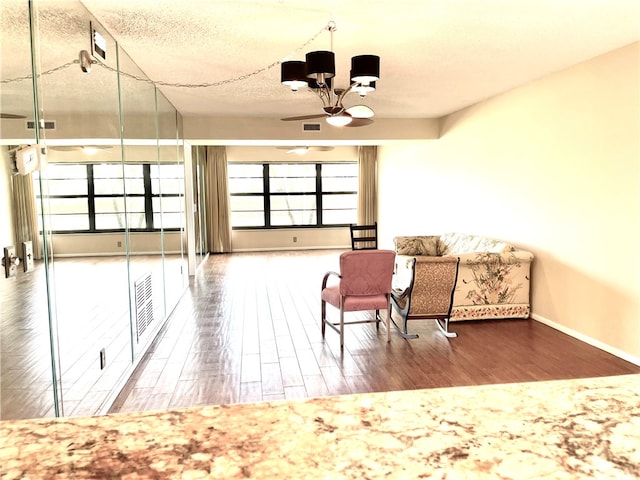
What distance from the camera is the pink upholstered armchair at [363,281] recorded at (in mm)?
4129

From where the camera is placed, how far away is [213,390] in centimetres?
339

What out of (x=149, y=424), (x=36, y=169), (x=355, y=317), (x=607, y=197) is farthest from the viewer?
(x=355, y=317)

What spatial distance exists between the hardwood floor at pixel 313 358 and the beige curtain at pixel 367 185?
5541 millimetres

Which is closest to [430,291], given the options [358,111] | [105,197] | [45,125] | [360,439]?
[358,111]

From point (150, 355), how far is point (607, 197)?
4.31m

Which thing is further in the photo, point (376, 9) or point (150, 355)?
point (150, 355)

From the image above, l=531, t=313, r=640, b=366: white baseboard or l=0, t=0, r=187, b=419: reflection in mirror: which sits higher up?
l=0, t=0, r=187, b=419: reflection in mirror

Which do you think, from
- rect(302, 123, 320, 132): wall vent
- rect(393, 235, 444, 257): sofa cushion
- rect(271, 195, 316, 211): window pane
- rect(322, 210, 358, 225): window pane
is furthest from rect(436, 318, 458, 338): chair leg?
rect(271, 195, 316, 211): window pane

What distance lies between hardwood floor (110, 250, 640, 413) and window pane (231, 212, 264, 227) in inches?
207

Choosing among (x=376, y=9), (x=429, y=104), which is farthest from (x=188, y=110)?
(x=376, y=9)

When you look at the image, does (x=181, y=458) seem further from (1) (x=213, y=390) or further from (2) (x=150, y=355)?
(2) (x=150, y=355)

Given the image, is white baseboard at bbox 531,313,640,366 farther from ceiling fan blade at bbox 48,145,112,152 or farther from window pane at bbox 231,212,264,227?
window pane at bbox 231,212,264,227

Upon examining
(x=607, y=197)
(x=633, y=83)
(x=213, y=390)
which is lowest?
(x=213, y=390)

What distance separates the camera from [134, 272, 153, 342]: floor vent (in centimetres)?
409
